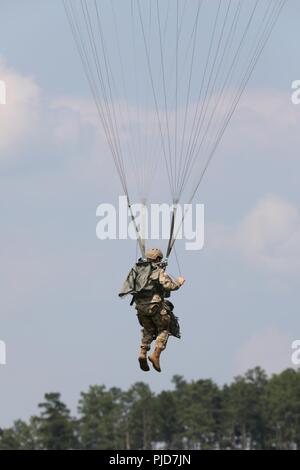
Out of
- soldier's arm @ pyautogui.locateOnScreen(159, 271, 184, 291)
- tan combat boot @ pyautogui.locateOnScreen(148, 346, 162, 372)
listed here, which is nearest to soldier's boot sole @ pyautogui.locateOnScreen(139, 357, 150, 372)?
tan combat boot @ pyautogui.locateOnScreen(148, 346, 162, 372)

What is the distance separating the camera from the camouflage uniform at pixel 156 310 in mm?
60250

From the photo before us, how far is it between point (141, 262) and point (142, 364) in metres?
3.19

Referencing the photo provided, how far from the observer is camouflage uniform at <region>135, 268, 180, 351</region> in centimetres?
6025

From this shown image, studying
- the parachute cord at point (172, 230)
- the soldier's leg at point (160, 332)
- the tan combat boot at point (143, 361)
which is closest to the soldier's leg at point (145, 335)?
the tan combat boot at point (143, 361)

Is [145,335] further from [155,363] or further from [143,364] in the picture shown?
[155,363]

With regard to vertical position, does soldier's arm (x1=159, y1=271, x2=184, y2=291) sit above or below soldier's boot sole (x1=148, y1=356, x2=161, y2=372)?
above

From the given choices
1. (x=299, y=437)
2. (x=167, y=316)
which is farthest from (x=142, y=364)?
(x=299, y=437)

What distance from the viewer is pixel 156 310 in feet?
198

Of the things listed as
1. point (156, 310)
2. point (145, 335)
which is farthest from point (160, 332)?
point (156, 310)

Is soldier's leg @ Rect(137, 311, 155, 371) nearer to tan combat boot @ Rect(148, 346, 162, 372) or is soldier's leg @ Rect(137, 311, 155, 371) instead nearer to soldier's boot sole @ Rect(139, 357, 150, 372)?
soldier's boot sole @ Rect(139, 357, 150, 372)

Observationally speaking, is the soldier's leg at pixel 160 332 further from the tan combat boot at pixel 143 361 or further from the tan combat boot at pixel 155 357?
the tan combat boot at pixel 143 361
